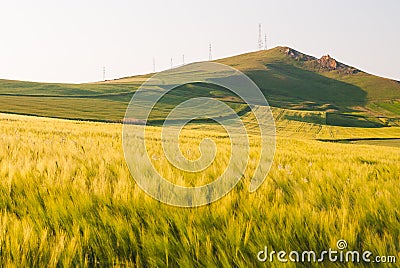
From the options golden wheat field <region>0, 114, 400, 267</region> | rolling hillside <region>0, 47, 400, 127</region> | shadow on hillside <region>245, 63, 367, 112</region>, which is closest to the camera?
golden wheat field <region>0, 114, 400, 267</region>

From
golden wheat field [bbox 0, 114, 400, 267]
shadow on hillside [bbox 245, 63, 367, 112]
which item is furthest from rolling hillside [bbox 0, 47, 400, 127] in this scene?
golden wheat field [bbox 0, 114, 400, 267]

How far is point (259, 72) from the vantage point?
174 metres

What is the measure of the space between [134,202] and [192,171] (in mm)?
1384

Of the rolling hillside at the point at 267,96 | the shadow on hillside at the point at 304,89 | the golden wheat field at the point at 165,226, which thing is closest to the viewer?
the golden wheat field at the point at 165,226

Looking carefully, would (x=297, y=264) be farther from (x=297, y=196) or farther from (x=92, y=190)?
(x=92, y=190)

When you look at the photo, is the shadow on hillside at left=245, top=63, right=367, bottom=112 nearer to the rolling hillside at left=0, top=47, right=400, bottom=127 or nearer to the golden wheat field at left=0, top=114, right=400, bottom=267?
the rolling hillside at left=0, top=47, right=400, bottom=127

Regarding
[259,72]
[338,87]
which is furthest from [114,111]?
[338,87]

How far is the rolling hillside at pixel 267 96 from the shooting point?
67.5m

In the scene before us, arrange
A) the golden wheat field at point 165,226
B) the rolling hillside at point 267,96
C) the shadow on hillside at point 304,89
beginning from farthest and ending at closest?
the shadow on hillside at point 304,89
the rolling hillside at point 267,96
the golden wheat field at point 165,226

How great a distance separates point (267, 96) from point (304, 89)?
33.6 m

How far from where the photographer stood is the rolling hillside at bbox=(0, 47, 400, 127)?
221 feet

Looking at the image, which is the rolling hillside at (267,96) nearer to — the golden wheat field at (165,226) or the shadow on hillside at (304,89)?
the shadow on hillside at (304,89)

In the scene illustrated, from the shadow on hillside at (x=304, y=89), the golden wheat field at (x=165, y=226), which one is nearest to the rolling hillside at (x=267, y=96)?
the shadow on hillside at (x=304, y=89)

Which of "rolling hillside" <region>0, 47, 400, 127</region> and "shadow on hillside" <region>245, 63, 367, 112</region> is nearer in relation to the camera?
"rolling hillside" <region>0, 47, 400, 127</region>
